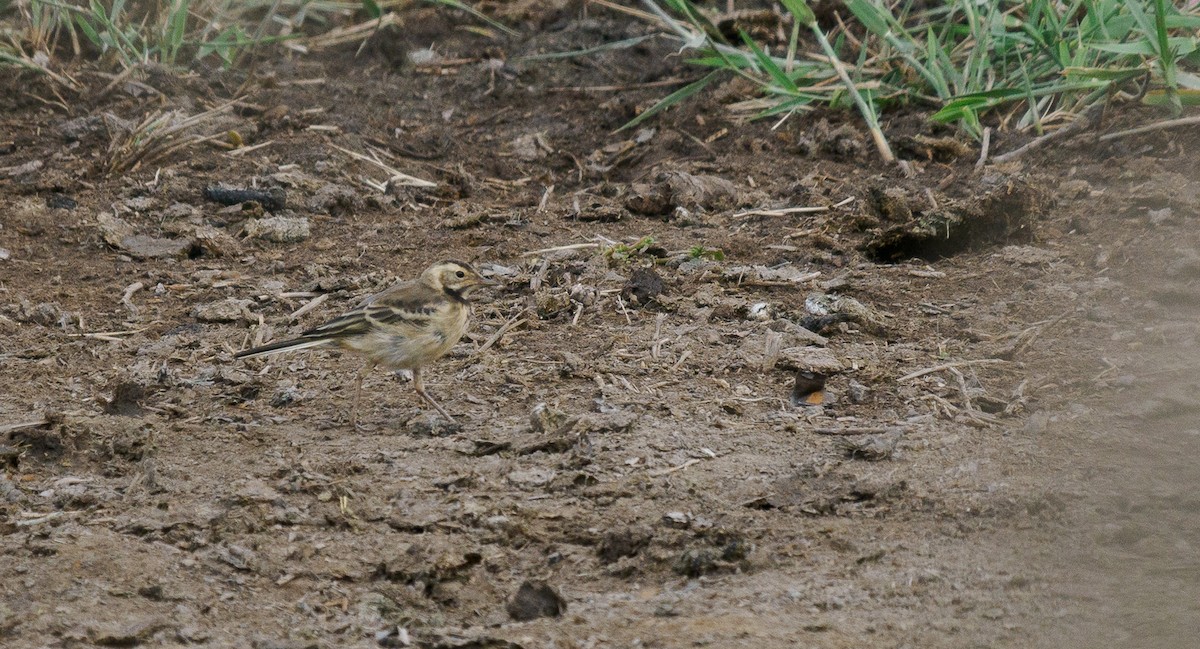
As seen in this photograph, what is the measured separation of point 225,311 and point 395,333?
5.17ft

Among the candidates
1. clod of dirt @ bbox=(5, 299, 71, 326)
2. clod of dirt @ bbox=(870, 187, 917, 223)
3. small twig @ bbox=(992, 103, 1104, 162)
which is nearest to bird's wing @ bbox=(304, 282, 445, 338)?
clod of dirt @ bbox=(5, 299, 71, 326)

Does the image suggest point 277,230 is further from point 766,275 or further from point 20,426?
point 766,275

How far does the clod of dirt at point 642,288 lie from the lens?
7.22 metres

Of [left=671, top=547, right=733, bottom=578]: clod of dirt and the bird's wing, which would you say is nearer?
[left=671, top=547, right=733, bottom=578]: clod of dirt

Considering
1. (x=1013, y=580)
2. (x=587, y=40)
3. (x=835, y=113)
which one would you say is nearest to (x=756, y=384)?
(x=1013, y=580)

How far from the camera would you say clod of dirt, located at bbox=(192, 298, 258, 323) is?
7367 millimetres

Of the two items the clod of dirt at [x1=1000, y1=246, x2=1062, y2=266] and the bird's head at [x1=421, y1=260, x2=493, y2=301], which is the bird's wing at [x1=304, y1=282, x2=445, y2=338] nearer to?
the bird's head at [x1=421, y1=260, x2=493, y2=301]

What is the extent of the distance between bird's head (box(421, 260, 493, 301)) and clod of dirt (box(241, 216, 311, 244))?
1.92 meters

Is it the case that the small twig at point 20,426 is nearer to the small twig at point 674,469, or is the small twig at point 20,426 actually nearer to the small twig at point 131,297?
the small twig at point 131,297

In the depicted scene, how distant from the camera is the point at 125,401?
6.22 m

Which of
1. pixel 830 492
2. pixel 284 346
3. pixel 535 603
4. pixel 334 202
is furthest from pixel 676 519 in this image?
pixel 334 202

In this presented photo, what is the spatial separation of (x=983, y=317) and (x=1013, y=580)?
274cm

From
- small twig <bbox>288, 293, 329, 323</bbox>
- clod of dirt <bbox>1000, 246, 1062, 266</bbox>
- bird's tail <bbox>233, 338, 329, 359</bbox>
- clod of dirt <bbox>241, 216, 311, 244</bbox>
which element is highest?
clod of dirt <bbox>1000, 246, 1062, 266</bbox>

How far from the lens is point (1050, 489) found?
4.88 m
